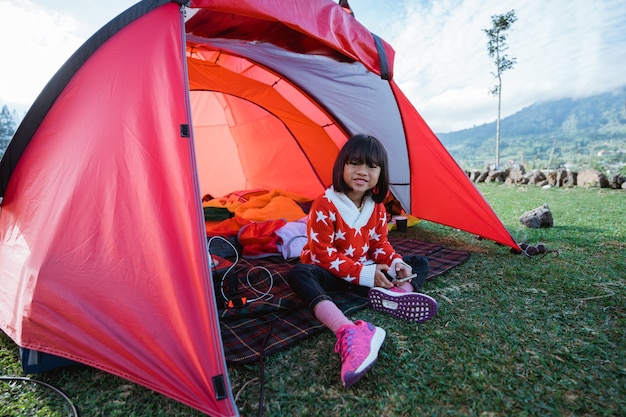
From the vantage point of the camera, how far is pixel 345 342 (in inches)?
47.7

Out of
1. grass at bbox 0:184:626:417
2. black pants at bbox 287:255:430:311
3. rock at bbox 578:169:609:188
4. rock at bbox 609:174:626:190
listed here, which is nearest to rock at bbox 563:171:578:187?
rock at bbox 578:169:609:188

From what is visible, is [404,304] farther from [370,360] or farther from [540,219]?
[540,219]

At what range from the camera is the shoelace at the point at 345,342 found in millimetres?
1187

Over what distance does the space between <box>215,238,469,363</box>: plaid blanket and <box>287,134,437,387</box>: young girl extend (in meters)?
0.10

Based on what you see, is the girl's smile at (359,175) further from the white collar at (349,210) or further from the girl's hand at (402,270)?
the girl's hand at (402,270)

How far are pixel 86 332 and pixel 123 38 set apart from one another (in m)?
1.15

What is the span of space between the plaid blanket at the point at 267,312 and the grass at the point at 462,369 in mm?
59

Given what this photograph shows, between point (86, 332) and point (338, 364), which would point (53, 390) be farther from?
point (338, 364)

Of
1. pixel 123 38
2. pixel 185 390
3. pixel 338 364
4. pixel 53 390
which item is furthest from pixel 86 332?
pixel 123 38

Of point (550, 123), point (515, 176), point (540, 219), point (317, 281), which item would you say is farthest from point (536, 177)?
point (550, 123)

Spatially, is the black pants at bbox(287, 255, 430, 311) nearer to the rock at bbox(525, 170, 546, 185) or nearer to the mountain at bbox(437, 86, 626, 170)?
the rock at bbox(525, 170, 546, 185)

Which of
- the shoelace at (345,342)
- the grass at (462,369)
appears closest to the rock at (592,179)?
the grass at (462,369)

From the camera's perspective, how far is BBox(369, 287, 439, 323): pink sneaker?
150 centimetres

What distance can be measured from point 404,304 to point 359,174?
2.19 ft
